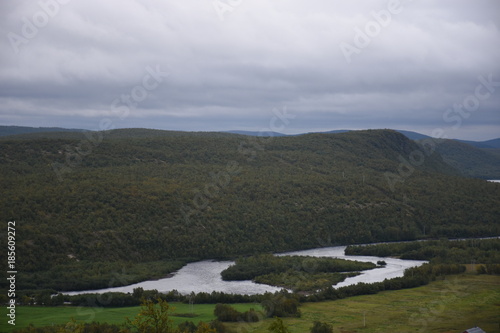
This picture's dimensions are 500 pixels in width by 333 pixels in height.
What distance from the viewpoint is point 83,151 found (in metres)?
98.0

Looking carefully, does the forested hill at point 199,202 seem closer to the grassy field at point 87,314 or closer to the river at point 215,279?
the river at point 215,279

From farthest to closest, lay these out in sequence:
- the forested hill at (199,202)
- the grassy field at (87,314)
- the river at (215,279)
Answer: the forested hill at (199,202), the river at (215,279), the grassy field at (87,314)

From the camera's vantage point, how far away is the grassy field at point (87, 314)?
36000 mm

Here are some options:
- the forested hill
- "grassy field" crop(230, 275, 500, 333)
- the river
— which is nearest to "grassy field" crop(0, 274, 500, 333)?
"grassy field" crop(230, 275, 500, 333)

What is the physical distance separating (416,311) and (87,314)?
25871 mm

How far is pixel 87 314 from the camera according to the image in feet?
130

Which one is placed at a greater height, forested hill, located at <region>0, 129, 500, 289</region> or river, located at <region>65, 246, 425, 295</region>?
forested hill, located at <region>0, 129, 500, 289</region>

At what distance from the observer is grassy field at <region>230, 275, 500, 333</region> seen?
3691 centimetres

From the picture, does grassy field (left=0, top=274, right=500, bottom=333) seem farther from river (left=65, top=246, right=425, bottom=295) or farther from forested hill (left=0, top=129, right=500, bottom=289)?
forested hill (left=0, top=129, right=500, bottom=289)

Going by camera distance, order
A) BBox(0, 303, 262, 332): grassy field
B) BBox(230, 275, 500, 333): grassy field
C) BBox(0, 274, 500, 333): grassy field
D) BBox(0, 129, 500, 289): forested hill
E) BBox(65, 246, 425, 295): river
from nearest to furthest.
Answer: BBox(0, 303, 262, 332): grassy field, BBox(0, 274, 500, 333): grassy field, BBox(230, 275, 500, 333): grassy field, BBox(65, 246, 425, 295): river, BBox(0, 129, 500, 289): forested hill

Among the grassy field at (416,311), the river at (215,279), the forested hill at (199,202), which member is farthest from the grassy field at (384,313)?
the forested hill at (199,202)

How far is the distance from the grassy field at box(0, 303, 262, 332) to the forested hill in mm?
10663

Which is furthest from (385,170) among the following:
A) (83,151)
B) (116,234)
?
(116,234)

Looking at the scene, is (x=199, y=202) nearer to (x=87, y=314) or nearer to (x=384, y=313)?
(x=87, y=314)
